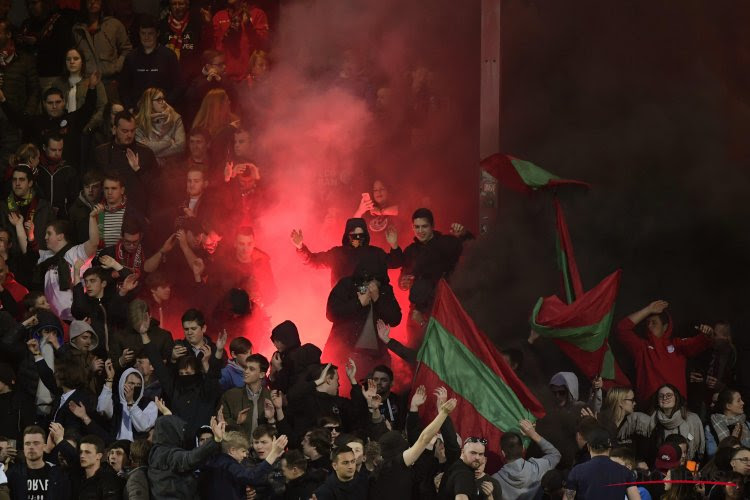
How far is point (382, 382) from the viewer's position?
39.0 ft

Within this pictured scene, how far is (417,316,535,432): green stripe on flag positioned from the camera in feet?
38.2

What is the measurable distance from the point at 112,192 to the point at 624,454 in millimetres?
5214

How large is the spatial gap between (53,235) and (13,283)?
21.1 inches

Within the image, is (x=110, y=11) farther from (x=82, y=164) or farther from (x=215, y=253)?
(x=215, y=253)

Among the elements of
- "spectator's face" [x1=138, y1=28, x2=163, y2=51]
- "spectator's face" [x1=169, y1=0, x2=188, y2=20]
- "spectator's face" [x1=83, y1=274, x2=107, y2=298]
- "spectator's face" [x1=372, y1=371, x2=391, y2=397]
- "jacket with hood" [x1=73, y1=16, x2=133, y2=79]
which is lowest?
"spectator's face" [x1=372, y1=371, x2=391, y2=397]

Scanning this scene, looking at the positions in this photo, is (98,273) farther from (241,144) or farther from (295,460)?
(295,460)

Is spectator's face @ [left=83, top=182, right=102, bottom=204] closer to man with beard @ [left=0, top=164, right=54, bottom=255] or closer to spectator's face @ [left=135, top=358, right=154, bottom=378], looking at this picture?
man with beard @ [left=0, top=164, right=54, bottom=255]

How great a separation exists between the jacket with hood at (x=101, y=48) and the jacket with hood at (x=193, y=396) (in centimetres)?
431

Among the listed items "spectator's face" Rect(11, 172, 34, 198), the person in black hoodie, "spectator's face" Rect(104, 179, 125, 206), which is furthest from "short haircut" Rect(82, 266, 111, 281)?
the person in black hoodie

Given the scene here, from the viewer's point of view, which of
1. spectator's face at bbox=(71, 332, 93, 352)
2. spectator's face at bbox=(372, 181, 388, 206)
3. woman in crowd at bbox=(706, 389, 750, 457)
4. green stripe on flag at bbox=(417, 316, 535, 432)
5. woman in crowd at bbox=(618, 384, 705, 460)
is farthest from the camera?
spectator's face at bbox=(372, 181, 388, 206)

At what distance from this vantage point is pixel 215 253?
13977mm

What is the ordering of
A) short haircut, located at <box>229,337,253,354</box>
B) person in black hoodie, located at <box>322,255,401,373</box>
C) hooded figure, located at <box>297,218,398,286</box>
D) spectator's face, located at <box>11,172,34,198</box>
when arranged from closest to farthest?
short haircut, located at <box>229,337,253,354</box>
person in black hoodie, located at <box>322,255,401,373</box>
hooded figure, located at <box>297,218,398,286</box>
spectator's face, located at <box>11,172,34,198</box>

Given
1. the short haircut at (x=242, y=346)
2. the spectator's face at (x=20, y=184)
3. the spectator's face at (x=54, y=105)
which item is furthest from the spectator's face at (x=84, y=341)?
the spectator's face at (x=54, y=105)

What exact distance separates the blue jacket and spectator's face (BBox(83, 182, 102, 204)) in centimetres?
388
